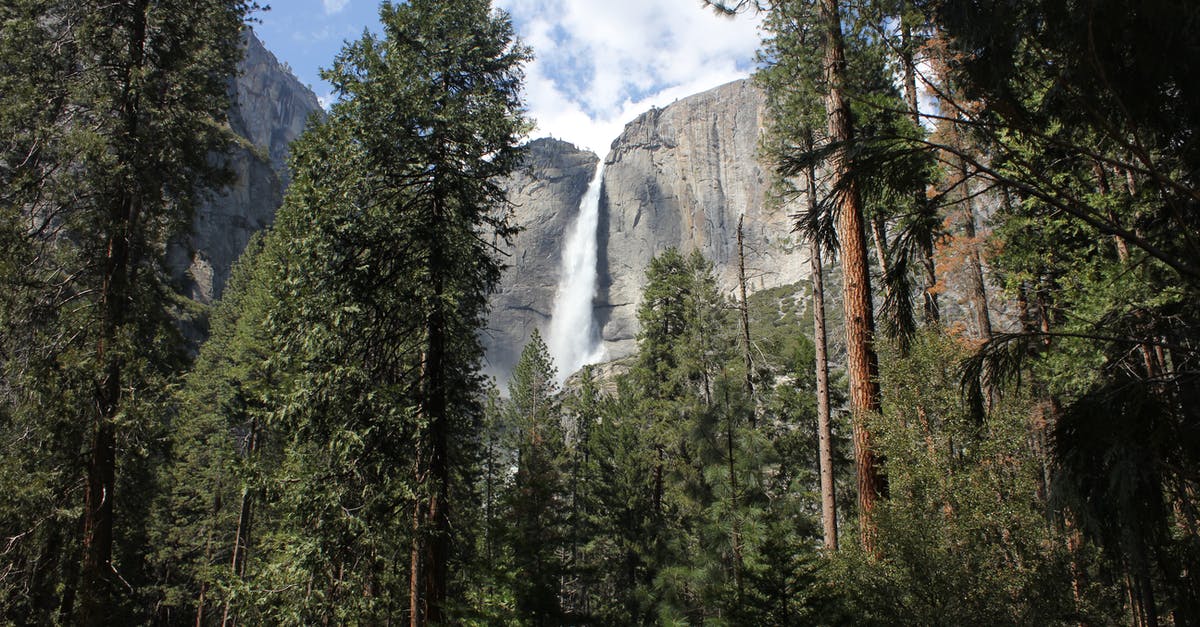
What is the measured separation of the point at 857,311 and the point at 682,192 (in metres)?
99.0

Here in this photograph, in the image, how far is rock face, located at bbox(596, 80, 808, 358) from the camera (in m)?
95.9

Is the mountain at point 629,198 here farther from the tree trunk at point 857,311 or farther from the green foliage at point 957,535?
the tree trunk at point 857,311

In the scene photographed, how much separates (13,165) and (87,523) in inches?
188

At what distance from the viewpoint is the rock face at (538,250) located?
314 ft

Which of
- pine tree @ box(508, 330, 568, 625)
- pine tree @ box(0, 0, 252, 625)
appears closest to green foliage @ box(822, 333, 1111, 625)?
pine tree @ box(508, 330, 568, 625)

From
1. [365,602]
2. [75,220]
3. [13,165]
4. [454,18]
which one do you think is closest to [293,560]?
[365,602]

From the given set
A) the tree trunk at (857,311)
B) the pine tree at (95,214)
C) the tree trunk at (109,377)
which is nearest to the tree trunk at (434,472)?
the pine tree at (95,214)

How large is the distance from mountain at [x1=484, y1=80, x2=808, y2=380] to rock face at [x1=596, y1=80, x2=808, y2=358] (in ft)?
0.56

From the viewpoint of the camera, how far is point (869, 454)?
5969mm

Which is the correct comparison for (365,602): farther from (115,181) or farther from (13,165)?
(13,165)

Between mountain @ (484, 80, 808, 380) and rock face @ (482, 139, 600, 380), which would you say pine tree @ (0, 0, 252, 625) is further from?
mountain @ (484, 80, 808, 380)

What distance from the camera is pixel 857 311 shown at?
243 inches

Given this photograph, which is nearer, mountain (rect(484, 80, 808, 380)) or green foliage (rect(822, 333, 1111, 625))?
green foliage (rect(822, 333, 1111, 625))

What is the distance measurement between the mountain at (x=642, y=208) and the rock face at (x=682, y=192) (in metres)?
0.17
